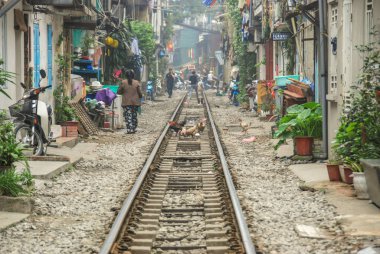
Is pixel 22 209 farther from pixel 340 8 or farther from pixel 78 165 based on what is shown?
pixel 340 8

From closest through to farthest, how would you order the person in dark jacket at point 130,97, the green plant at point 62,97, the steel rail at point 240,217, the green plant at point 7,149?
the steel rail at point 240,217
the green plant at point 7,149
the green plant at point 62,97
the person in dark jacket at point 130,97

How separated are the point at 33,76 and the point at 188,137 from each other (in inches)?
184

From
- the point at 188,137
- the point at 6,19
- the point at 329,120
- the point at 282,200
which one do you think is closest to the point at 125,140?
the point at 188,137

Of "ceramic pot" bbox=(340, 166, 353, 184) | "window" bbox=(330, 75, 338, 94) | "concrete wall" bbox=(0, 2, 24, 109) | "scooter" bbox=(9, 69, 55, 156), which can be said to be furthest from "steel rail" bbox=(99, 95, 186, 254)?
"concrete wall" bbox=(0, 2, 24, 109)

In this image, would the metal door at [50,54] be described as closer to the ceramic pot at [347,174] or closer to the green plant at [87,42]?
the green plant at [87,42]

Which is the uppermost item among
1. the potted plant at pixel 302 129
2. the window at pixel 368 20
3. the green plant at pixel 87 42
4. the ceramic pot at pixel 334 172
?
the green plant at pixel 87 42

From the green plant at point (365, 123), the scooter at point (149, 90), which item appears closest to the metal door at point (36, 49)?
the green plant at point (365, 123)

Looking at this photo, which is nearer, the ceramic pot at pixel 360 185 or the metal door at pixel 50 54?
the ceramic pot at pixel 360 185

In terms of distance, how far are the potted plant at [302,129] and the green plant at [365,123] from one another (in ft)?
10.3

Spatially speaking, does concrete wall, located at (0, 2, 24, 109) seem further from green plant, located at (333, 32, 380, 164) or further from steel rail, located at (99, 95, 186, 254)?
green plant, located at (333, 32, 380, 164)

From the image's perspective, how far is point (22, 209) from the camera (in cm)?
1016

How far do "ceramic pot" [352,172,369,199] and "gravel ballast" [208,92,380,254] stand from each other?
48cm

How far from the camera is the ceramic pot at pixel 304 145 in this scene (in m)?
15.8

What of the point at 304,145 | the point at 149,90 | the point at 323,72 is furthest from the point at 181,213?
the point at 149,90
